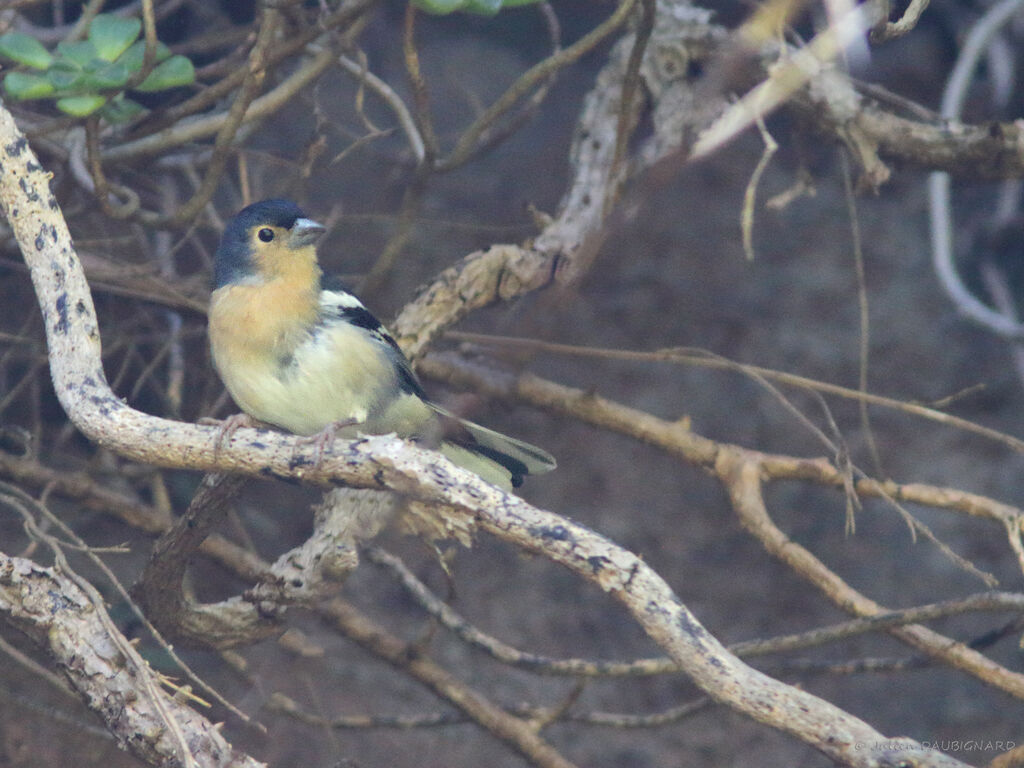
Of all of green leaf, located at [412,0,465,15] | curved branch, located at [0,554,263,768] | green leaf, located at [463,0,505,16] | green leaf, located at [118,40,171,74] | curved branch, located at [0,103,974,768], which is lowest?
curved branch, located at [0,554,263,768]

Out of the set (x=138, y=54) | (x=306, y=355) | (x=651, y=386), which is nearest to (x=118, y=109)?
(x=138, y=54)

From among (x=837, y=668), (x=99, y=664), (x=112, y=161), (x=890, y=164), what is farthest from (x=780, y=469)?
(x=112, y=161)

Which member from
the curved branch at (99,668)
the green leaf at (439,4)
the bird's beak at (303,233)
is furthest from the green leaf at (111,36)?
the curved branch at (99,668)

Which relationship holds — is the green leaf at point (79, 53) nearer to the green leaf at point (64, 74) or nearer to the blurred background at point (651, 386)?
the green leaf at point (64, 74)

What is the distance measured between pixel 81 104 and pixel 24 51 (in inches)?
8.7

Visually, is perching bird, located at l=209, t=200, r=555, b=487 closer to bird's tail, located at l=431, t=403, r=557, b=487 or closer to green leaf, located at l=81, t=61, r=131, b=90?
bird's tail, located at l=431, t=403, r=557, b=487

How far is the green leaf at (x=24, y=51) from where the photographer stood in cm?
306

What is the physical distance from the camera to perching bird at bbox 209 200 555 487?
10.3 feet

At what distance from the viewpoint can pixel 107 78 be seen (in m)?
3.10

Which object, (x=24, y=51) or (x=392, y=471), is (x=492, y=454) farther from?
(x=24, y=51)

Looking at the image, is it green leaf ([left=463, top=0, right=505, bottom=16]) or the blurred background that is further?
the blurred background

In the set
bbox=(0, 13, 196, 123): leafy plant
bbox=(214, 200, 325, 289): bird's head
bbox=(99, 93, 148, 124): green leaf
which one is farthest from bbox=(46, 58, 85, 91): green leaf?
bbox=(214, 200, 325, 289): bird's head

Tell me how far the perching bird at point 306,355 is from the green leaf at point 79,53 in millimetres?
672

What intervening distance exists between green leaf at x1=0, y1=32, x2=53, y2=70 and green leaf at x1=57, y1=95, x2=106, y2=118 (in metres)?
0.12
